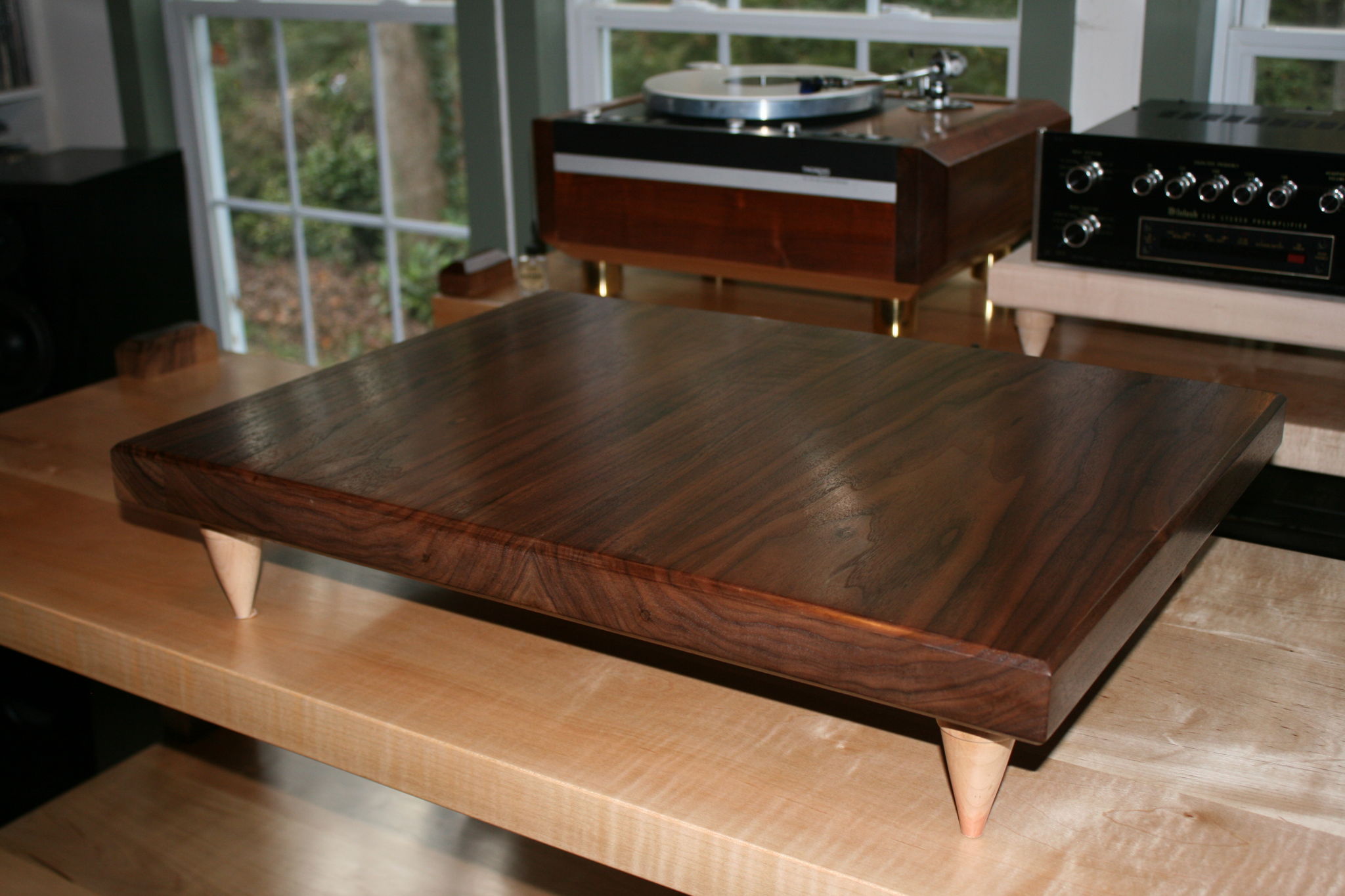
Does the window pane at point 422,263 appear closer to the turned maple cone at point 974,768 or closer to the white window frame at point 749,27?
the white window frame at point 749,27

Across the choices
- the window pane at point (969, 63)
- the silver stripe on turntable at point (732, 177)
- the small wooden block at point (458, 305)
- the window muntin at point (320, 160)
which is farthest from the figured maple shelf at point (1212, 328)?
the window muntin at point (320, 160)

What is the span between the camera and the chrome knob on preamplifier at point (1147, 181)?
1.31 meters

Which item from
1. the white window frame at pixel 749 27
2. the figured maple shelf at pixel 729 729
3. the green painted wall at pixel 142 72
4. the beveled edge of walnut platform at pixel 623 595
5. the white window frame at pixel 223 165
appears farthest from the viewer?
the green painted wall at pixel 142 72

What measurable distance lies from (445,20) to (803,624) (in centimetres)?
226

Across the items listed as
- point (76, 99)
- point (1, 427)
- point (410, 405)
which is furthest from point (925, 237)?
point (76, 99)

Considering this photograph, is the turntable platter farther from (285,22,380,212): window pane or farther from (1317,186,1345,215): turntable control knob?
(285,22,380,212): window pane

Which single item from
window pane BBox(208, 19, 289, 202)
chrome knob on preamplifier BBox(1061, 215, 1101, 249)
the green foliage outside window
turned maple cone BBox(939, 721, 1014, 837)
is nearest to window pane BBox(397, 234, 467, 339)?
the green foliage outside window

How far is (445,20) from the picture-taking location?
2619 millimetres

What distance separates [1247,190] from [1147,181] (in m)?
0.10

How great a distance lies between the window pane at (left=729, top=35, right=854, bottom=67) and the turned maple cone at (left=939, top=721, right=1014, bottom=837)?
180 centimetres

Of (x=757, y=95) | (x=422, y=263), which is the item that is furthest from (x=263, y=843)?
(x=422, y=263)

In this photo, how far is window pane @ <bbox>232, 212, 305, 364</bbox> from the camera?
336 cm

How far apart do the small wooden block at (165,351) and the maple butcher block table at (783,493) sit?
633 mm

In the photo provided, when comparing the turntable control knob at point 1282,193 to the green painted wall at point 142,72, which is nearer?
the turntable control knob at point 1282,193
